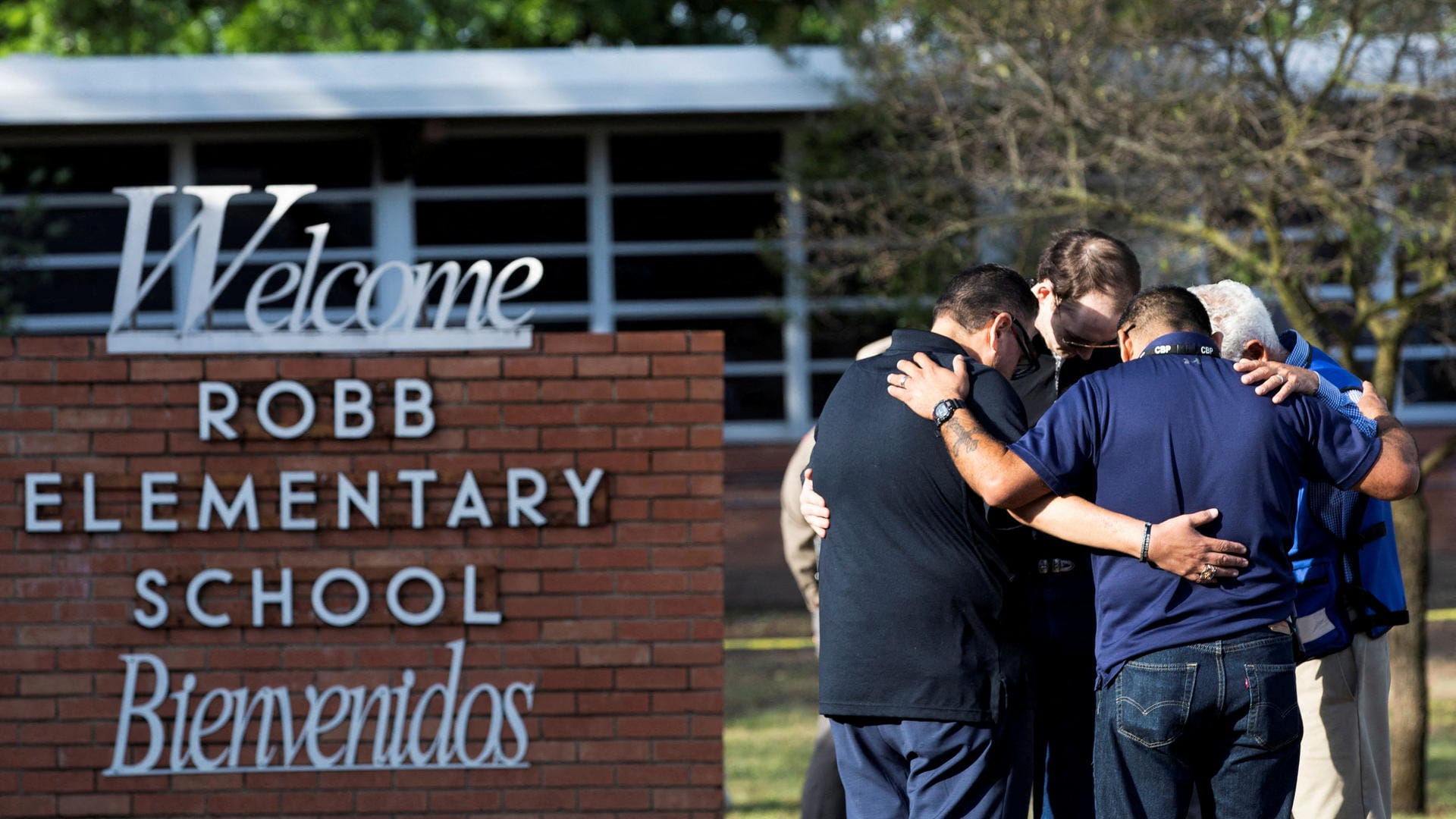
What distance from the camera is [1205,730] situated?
3.07m

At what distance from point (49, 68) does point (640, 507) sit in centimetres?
716

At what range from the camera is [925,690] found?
10.2 ft

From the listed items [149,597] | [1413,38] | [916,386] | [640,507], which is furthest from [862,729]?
[1413,38]

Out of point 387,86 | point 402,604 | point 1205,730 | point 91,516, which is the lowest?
point 1205,730

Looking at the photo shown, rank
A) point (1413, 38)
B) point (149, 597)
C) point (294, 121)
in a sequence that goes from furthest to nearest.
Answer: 1. point (294, 121)
2. point (1413, 38)
3. point (149, 597)

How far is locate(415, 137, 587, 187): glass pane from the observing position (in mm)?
11594

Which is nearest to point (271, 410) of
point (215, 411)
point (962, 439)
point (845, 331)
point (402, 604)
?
point (215, 411)

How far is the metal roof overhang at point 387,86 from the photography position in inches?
403

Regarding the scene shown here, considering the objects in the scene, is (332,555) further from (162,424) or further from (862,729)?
(862,729)

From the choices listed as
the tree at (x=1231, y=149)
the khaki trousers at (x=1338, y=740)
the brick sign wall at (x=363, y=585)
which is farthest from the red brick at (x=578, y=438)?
the tree at (x=1231, y=149)

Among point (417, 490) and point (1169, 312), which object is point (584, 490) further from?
point (1169, 312)

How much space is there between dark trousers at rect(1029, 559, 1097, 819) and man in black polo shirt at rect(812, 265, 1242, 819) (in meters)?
0.25

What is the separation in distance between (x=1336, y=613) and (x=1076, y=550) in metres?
0.71

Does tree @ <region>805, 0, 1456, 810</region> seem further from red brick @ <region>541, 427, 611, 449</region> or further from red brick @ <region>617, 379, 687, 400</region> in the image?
red brick @ <region>541, 427, 611, 449</region>
